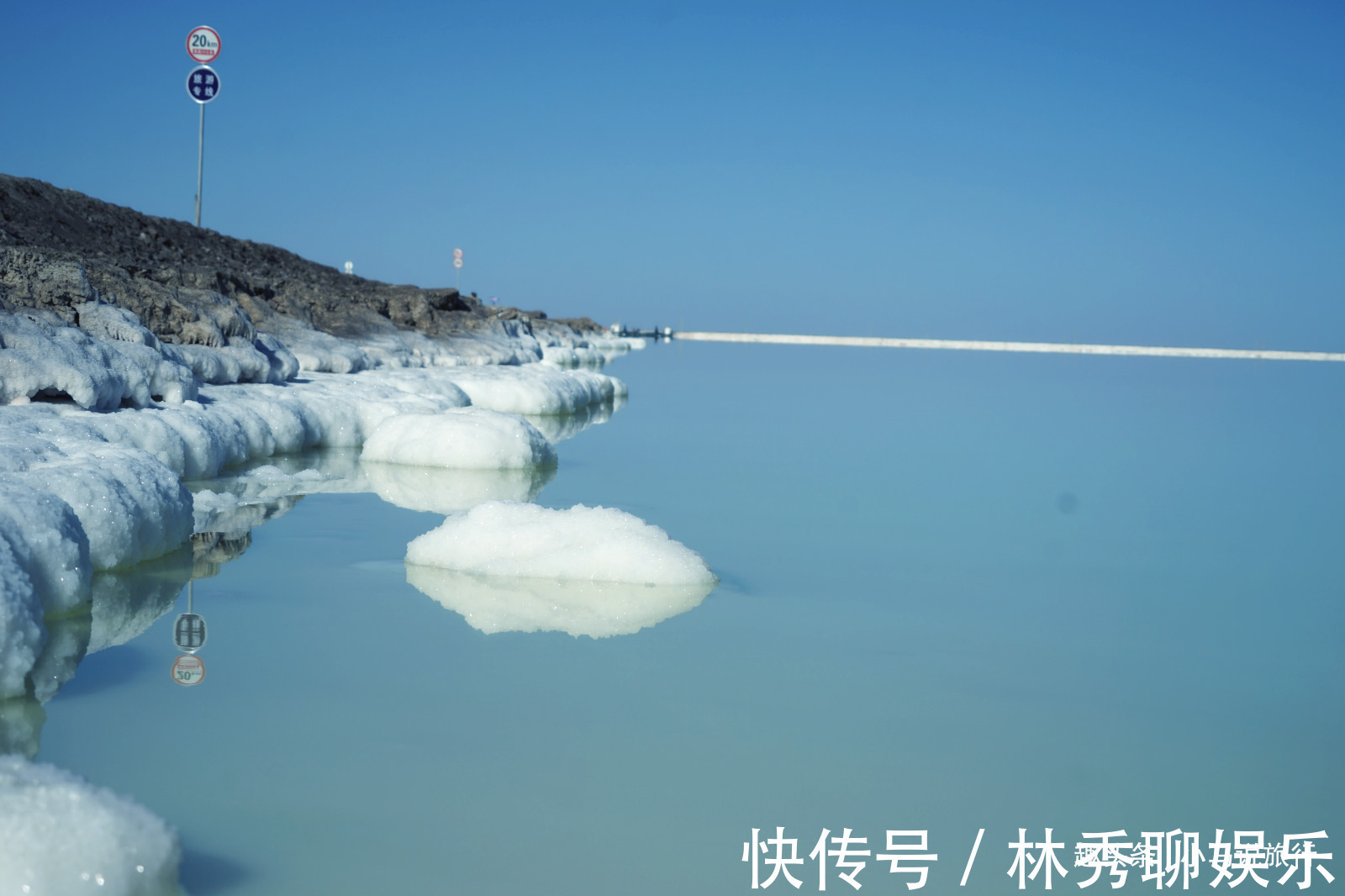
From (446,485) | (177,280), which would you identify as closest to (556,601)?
(446,485)

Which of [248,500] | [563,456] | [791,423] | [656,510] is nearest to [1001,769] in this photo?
[656,510]

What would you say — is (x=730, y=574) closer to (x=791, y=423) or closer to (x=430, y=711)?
(x=430, y=711)

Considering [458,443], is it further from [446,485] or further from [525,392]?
[525,392]

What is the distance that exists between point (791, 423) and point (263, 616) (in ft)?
32.4

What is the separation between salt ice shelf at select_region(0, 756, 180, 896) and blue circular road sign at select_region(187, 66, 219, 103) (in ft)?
57.5

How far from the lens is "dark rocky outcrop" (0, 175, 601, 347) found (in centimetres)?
820

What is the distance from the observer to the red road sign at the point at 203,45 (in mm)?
17016

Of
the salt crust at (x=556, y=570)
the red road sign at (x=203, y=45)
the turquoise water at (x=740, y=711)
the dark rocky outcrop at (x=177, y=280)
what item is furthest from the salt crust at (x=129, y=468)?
the red road sign at (x=203, y=45)

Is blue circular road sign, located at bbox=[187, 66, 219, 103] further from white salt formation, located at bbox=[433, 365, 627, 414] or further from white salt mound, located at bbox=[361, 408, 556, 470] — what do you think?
white salt mound, located at bbox=[361, 408, 556, 470]

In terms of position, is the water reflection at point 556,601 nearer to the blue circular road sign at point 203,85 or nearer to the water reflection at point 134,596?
the water reflection at point 134,596

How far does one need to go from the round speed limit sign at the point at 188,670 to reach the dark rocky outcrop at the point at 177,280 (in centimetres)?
434

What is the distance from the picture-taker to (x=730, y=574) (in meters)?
5.12

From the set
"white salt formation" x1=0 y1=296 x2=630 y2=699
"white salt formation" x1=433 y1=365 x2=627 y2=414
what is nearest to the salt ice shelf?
"white salt formation" x1=0 y1=296 x2=630 y2=699

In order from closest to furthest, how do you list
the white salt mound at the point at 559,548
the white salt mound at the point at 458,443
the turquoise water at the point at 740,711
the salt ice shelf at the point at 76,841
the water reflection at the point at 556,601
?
the salt ice shelf at the point at 76,841 → the turquoise water at the point at 740,711 → the water reflection at the point at 556,601 → the white salt mound at the point at 559,548 → the white salt mound at the point at 458,443
